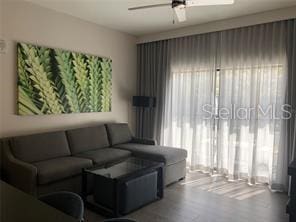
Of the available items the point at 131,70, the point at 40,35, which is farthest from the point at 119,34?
the point at 40,35

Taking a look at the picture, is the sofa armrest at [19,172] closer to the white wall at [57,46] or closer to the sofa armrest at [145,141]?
the white wall at [57,46]

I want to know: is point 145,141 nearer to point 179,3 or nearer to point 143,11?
point 143,11

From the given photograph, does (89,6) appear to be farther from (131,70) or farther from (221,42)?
(221,42)

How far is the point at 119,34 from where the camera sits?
498 cm

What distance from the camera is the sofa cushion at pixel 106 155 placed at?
355 cm

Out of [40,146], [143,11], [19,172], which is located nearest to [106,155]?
[40,146]

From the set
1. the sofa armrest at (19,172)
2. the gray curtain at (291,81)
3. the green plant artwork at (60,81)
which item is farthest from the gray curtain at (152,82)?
the sofa armrest at (19,172)

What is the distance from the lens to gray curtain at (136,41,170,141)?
16.4ft

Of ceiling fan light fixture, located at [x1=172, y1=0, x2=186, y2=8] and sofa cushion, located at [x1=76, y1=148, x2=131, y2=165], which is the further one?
sofa cushion, located at [x1=76, y1=148, x2=131, y2=165]

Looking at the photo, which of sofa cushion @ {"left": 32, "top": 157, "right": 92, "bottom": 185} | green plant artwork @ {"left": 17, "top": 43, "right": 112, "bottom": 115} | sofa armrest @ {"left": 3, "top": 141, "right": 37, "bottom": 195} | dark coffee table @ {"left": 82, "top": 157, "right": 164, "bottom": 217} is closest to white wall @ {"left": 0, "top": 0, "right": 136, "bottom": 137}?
green plant artwork @ {"left": 17, "top": 43, "right": 112, "bottom": 115}

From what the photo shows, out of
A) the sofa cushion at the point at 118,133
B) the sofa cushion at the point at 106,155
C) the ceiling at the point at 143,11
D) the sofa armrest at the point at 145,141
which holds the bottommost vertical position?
the sofa cushion at the point at 106,155

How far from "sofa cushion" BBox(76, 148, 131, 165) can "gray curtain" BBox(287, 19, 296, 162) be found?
2.50 metres

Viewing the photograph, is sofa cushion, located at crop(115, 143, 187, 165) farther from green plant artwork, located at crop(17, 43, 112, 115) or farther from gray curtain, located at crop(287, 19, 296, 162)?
gray curtain, located at crop(287, 19, 296, 162)

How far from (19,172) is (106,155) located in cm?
122
